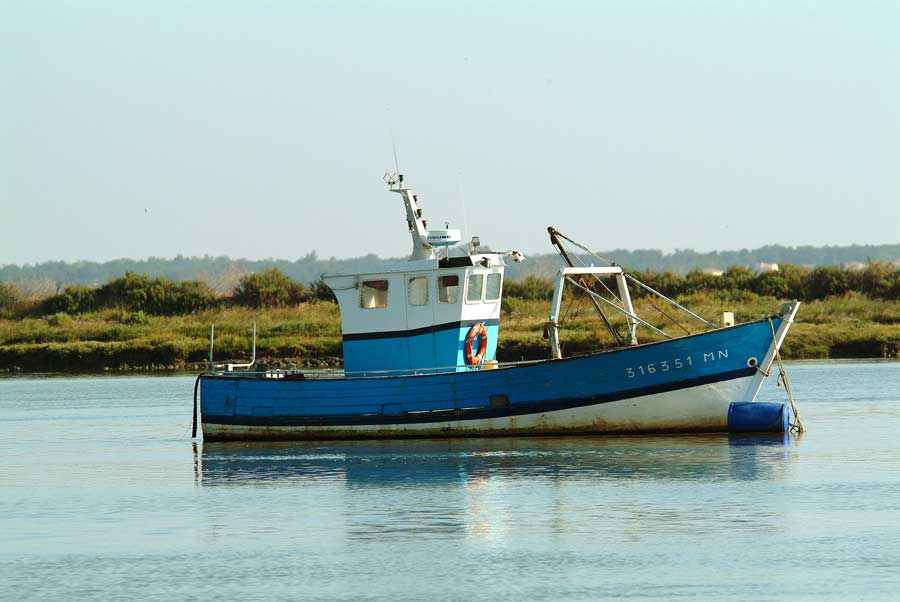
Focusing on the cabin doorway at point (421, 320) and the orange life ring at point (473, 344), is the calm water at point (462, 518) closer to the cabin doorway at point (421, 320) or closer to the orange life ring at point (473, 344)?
the orange life ring at point (473, 344)

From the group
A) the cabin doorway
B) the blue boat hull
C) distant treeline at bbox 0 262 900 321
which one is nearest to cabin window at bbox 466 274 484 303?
the cabin doorway

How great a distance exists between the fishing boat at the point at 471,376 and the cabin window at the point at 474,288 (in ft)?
0.14

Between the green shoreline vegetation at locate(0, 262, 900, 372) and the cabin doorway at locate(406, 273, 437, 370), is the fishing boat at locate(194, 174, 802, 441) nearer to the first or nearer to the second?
the cabin doorway at locate(406, 273, 437, 370)

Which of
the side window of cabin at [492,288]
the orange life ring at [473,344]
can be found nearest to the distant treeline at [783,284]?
the side window of cabin at [492,288]

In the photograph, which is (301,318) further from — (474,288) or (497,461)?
(497,461)

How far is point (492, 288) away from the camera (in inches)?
Answer: 1192

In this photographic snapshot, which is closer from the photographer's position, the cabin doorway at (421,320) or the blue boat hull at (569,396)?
the blue boat hull at (569,396)

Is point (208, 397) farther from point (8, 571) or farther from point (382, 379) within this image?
point (8, 571)

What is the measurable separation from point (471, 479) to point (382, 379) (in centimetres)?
533

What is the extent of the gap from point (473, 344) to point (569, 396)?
2.51 metres

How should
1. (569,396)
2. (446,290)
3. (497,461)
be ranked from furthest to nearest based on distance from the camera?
1. (446,290)
2. (569,396)
3. (497,461)

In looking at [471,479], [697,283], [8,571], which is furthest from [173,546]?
[697,283]

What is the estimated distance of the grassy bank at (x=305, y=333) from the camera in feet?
193

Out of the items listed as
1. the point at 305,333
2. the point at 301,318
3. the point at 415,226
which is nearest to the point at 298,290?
the point at 301,318
